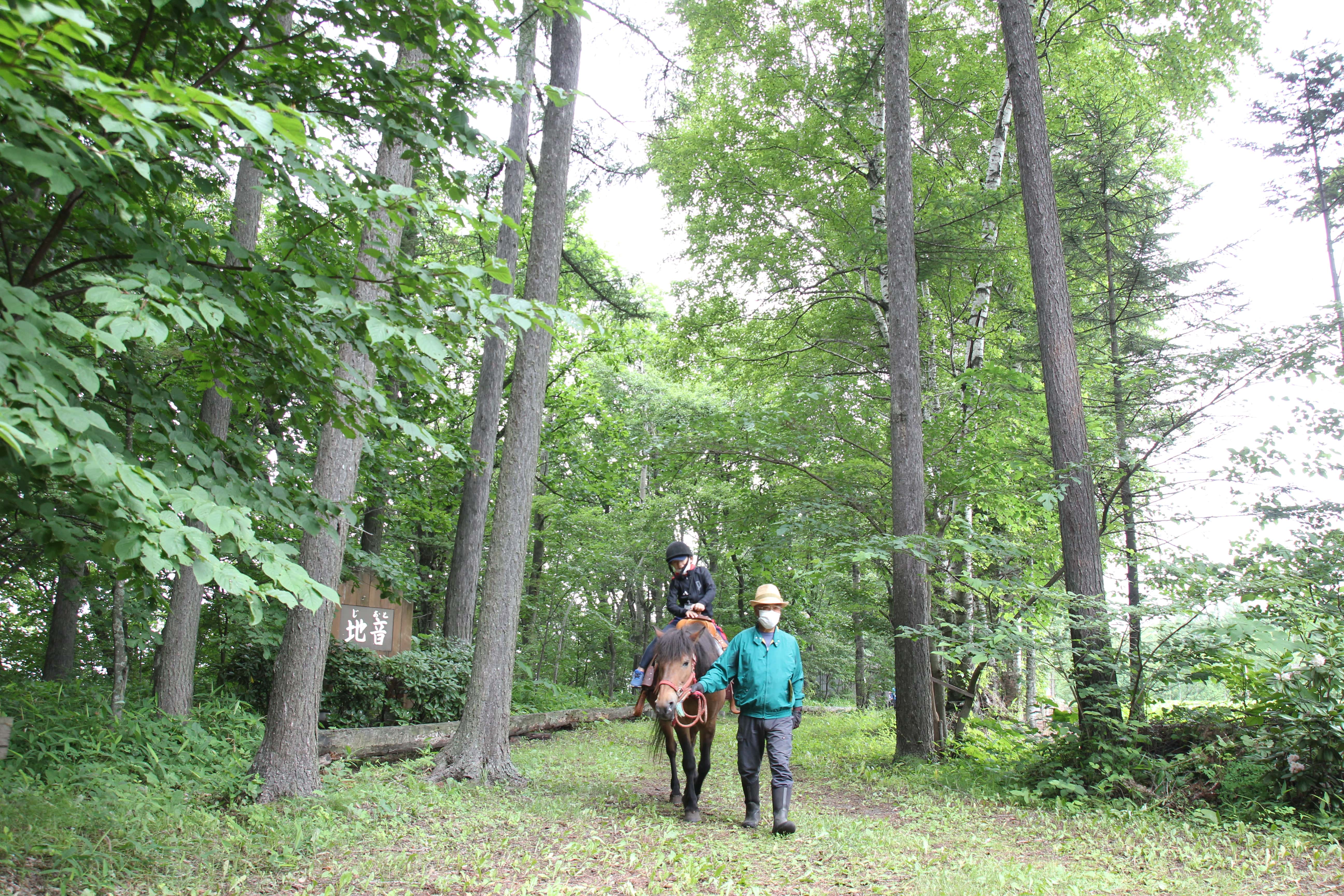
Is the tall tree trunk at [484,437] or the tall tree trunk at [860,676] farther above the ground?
the tall tree trunk at [484,437]

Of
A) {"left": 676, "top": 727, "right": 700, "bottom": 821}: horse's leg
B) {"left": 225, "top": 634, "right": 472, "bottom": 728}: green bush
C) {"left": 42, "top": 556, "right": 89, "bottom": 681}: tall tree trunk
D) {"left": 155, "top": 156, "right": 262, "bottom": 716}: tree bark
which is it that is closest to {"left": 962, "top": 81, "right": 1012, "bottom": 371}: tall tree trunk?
{"left": 676, "top": 727, "right": 700, "bottom": 821}: horse's leg

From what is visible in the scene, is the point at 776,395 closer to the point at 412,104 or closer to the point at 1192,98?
the point at 1192,98

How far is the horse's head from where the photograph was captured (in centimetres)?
604

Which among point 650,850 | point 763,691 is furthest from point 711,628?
point 650,850

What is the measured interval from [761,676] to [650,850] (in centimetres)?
157

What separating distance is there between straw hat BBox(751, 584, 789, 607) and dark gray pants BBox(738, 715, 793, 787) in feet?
2.91

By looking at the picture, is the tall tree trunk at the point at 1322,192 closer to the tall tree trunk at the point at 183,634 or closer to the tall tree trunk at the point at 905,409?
the tall tree trunk at the point at 905,409

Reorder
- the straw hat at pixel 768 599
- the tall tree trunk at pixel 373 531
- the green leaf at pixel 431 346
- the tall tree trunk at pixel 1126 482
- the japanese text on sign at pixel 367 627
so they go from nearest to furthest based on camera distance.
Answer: the green leaf at pixel 431 346
the straw hat at pixel 768 599
the tall tree trunk at pixel 1126 482
the japanese text on sign at pixel 367 627
the tall tree trunk at pixel 373 531

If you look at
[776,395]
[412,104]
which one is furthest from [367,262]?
[776,395]

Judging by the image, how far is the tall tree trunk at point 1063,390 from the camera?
7.50m

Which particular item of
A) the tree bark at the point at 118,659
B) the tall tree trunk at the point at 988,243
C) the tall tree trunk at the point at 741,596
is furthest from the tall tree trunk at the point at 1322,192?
the tree bark at the point at 118,659

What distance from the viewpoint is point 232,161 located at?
545 cm

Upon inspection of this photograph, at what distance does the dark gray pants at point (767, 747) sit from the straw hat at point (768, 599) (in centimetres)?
89

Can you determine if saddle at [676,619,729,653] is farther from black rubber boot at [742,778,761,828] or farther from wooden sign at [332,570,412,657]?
wooden sign at [332,570,412,657]
